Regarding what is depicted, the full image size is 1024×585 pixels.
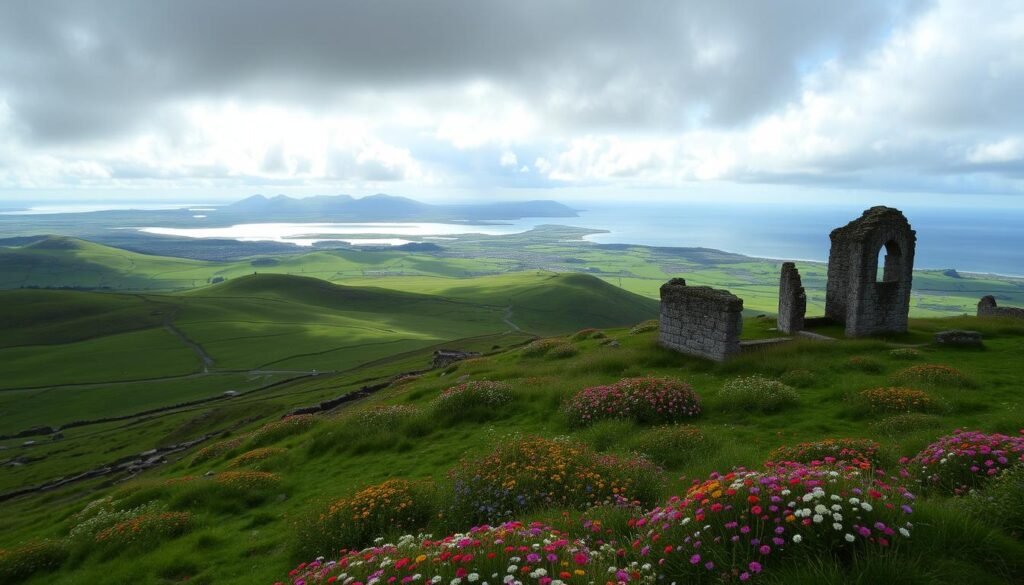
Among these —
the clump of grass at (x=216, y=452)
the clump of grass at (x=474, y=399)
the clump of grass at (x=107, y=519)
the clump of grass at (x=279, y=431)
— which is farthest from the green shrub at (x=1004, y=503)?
the clump of grass at (x=216, y=452)

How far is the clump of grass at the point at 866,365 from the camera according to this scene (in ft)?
69.1

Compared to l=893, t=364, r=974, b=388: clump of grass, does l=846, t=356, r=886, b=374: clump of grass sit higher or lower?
lower

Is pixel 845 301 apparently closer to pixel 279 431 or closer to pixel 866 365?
pixel 866 365

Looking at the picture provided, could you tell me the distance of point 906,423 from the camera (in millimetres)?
14008

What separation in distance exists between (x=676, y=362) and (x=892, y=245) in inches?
608

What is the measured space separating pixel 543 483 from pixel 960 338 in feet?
81.3

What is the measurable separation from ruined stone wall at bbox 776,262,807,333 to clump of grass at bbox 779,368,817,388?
35.0 feet

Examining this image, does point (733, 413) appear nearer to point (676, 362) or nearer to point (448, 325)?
point (676, 362)

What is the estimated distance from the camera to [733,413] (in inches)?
685

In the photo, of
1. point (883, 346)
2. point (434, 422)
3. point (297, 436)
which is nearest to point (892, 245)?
point (883, 346)

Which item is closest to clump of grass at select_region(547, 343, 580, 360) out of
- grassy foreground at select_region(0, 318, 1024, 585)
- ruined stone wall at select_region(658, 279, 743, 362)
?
ruined stone wall at select_region(658, 279, 743, 362)

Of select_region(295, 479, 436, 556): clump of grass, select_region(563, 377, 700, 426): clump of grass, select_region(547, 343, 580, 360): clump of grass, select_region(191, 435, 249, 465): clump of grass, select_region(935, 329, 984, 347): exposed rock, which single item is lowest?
select_region(191, 435, 249, 465): clump of grass

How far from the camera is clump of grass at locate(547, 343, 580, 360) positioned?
34344 mm

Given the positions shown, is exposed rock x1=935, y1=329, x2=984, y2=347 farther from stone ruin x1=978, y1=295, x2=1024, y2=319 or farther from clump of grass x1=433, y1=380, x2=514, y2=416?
clump of grass x1=433, y1=380, x2=514, y2=416
